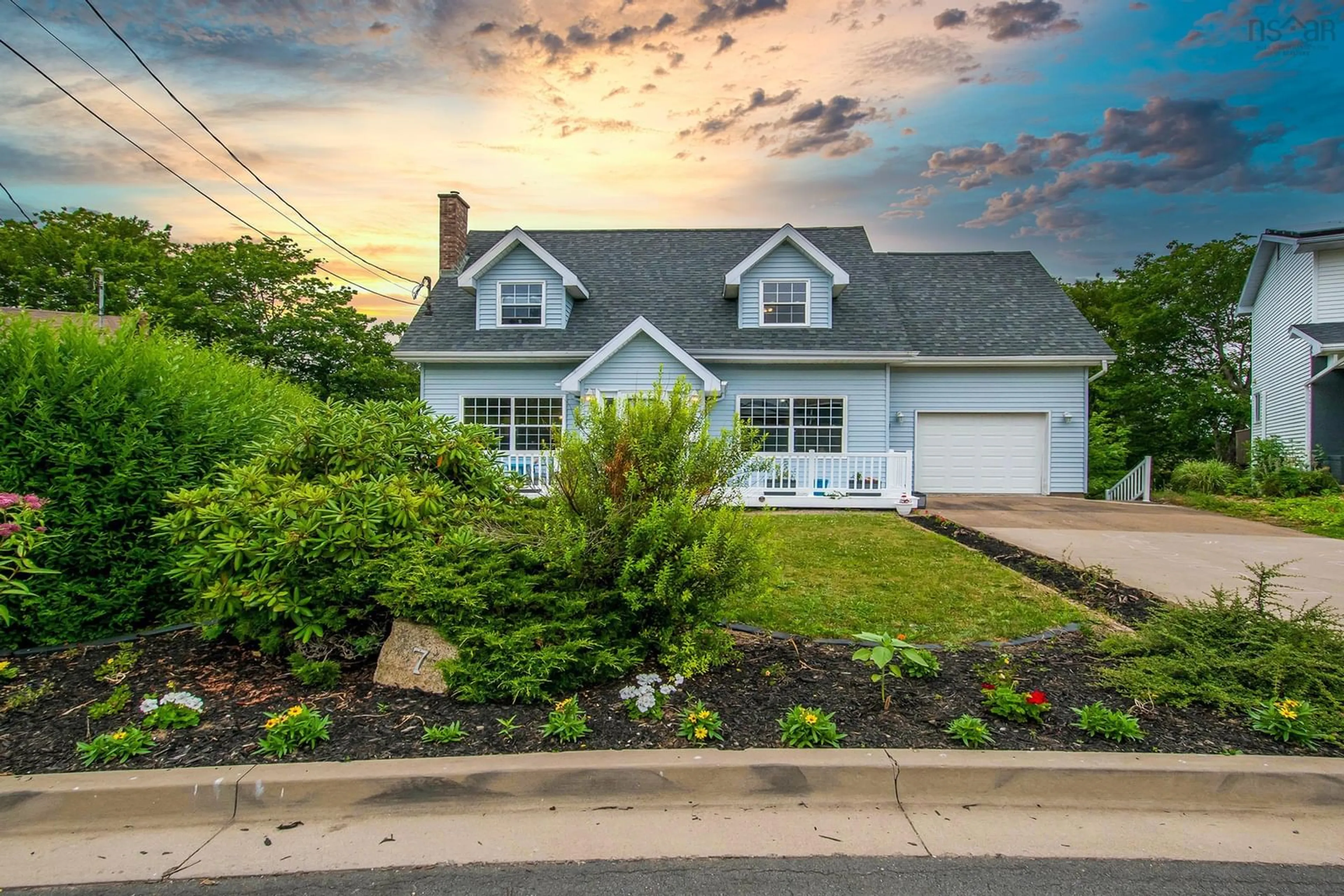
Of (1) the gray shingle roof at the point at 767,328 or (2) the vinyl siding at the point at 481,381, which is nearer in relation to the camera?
(1) the gray shingle roof at the point at 767,328

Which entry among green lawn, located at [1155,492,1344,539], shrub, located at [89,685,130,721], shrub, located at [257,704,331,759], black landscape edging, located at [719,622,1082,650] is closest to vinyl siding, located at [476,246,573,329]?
black landscape edging, located at [719,622,1082,650]

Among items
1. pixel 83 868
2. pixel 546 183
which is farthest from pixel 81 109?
pixel 83 868

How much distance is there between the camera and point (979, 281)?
18.6 meters

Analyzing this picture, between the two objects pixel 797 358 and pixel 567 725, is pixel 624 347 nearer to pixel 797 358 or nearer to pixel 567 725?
pixel 797 358

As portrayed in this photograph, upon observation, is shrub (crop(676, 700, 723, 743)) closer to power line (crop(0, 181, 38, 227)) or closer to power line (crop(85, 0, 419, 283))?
power line (crop(85, 0, 419, 283))

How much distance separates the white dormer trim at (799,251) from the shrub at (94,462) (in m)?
12.7

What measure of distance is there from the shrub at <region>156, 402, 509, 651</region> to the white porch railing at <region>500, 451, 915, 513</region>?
9043 millimetres

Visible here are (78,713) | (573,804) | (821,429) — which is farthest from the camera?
(821,429)

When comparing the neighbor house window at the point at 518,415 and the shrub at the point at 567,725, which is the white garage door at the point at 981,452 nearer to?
the neighbor house window at the point at 518,415

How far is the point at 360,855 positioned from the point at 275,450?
8.97 feet

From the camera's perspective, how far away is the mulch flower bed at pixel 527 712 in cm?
295

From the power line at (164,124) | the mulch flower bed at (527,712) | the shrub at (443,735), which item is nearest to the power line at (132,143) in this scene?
the power line at (164,124)

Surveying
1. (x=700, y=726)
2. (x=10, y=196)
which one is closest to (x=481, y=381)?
(x=10, y=196)

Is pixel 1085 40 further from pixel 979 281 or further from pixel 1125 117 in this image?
pixel 979 281
